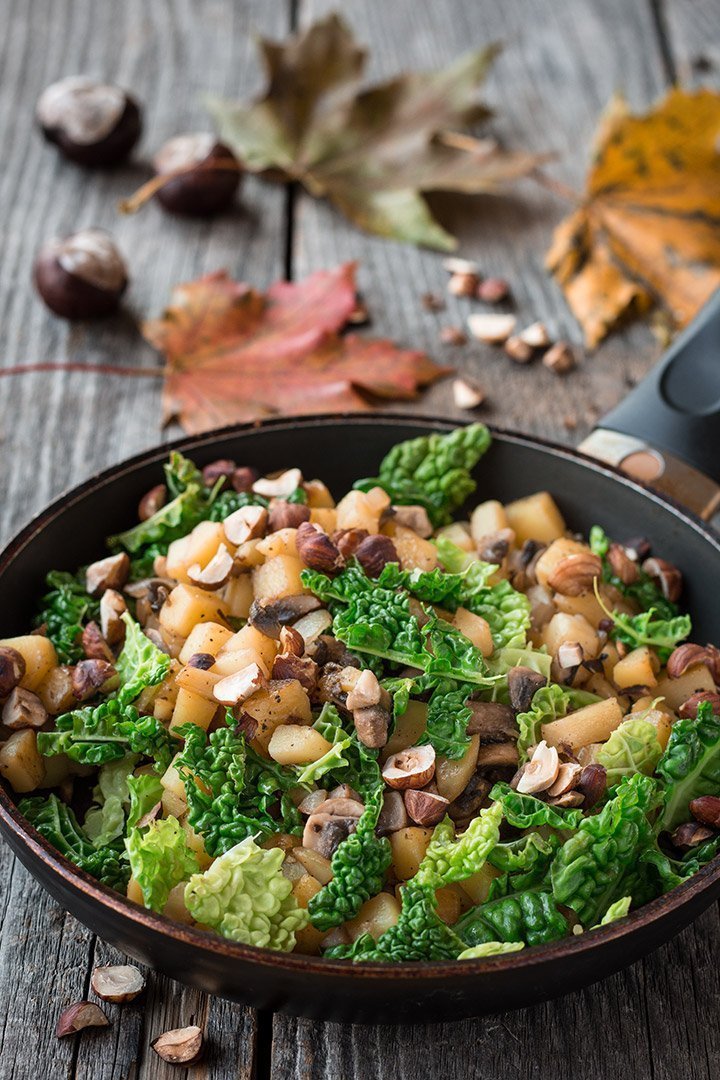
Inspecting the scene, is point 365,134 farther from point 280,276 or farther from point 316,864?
point 316,864

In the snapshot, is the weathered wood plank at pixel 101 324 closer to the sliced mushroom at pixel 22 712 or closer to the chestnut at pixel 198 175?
the chestnut at pixel 198 175

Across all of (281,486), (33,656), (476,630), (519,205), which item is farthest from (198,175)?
(476,630)

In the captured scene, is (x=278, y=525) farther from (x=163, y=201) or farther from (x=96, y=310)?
(x=163, y=201)

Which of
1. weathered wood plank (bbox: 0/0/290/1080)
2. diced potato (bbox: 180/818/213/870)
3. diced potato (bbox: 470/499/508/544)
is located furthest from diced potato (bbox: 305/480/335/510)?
weathered wood plank (bbox: 0/0/290/1080)

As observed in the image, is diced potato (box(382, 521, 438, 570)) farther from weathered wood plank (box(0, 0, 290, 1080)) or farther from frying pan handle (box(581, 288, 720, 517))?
weathered wood plank (box(0, 0, 290, 1080))

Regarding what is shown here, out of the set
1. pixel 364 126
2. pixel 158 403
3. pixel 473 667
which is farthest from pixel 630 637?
pixel 364 126
